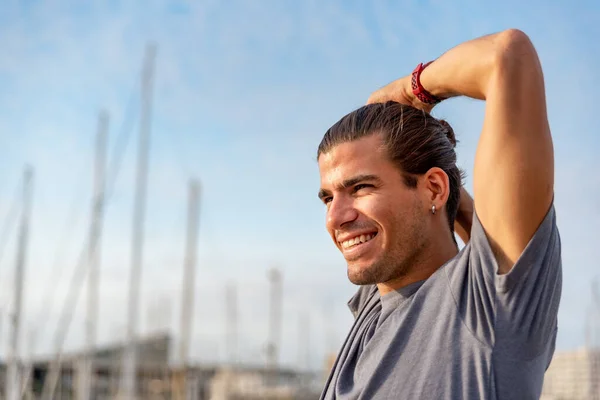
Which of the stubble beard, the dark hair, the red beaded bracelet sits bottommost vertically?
the stubble beard

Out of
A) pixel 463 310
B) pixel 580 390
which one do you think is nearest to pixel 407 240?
pixel 463 310

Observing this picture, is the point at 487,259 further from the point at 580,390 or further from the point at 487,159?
the point at 580,390

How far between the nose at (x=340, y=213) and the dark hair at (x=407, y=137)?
192 millimetres

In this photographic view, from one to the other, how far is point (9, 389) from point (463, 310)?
17213mm

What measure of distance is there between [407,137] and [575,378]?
169ft

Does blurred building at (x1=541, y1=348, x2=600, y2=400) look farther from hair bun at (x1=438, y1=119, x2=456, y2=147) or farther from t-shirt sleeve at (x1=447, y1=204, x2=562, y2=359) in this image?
t-shirt sleeve at (x1=447, y1=204, x2=562, y2=359)

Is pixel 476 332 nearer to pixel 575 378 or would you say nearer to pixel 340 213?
pixel 340 213

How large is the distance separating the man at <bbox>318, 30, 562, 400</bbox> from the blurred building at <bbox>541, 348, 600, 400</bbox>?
131ft

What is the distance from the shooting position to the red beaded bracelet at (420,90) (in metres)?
2.61

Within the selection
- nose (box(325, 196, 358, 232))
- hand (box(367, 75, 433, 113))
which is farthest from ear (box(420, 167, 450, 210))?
hand (box(367, 75, 433, 113))

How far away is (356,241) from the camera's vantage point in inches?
91.9

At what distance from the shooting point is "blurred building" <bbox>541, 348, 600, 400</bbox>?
4238 centimetres

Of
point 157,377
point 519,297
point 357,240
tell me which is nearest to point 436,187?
point 357,240

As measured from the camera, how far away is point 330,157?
2471 mm
